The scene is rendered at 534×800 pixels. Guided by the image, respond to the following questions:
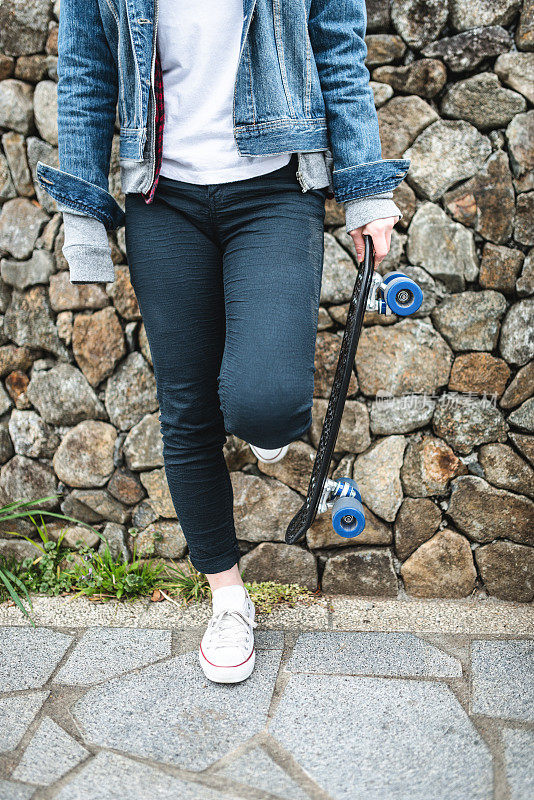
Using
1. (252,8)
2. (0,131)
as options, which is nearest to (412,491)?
(252,8)

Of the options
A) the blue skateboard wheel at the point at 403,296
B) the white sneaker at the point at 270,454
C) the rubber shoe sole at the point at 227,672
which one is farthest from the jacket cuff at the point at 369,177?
the rubber shoe sole at the point at 227,672

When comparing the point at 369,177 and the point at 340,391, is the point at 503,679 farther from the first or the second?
the point at 369,177

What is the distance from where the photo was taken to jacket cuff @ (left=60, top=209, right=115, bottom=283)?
1.48 metres

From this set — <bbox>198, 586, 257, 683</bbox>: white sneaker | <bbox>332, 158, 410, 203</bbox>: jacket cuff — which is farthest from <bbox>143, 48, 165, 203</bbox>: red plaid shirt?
<bbox>198, 586, 257, 683</bbox>: white sneaker

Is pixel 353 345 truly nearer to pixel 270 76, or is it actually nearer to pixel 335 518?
pixel 335 518

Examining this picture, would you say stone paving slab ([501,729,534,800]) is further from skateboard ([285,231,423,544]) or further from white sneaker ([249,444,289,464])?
white sneaker ([249,444,289,464])

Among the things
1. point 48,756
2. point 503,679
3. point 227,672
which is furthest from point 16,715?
point 503,679

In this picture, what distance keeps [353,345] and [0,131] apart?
1368 millimetres

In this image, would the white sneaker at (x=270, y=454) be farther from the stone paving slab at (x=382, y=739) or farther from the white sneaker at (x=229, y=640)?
the stone paving slab at (x=382, y=739)

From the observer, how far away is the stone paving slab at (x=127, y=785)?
1.24 metres

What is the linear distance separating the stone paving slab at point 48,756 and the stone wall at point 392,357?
2.42ft

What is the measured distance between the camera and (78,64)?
146cm

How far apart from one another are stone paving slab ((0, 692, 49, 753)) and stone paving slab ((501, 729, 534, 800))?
1061 millimetres

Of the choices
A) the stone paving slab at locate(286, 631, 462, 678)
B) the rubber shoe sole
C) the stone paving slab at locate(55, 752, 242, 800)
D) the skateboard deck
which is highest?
the skateboard deck
